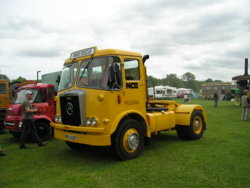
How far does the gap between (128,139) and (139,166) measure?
0.75 metres

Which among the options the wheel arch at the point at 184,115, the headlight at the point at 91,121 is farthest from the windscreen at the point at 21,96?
the wheel arch at the point at 184,115

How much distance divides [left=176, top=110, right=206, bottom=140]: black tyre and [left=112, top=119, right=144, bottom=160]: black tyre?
2341 mm

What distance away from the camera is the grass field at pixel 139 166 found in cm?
462

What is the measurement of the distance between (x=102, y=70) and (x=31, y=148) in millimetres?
3908

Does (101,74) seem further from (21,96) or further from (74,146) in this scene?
(21,96)

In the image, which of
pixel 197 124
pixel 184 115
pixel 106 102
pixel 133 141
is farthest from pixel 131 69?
pixel 197 124

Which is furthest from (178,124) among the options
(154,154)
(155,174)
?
(155,174)

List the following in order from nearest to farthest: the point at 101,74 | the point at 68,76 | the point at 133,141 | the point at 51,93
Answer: the point at 101,74, the point at 133,141, the point at 68,76, the point at 51,93

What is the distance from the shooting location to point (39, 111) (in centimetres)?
890

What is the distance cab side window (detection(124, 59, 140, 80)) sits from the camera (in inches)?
245

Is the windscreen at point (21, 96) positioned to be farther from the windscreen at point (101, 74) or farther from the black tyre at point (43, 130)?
the windscreen at point (101, 74)

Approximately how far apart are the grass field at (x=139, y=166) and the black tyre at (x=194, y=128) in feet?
1.02

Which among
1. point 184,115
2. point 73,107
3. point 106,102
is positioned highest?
point 106,102

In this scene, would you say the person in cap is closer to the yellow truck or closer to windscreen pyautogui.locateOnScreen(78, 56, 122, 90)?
the yellow truck
